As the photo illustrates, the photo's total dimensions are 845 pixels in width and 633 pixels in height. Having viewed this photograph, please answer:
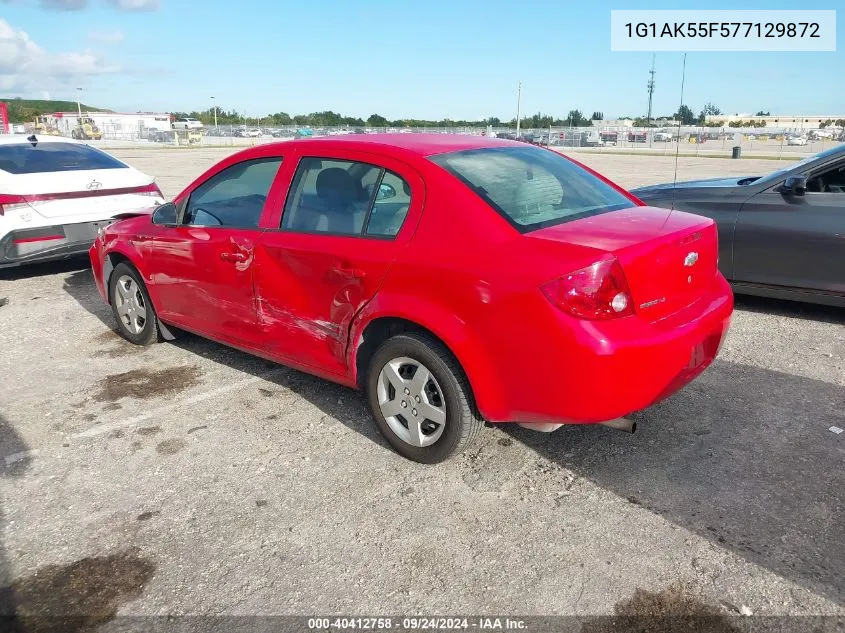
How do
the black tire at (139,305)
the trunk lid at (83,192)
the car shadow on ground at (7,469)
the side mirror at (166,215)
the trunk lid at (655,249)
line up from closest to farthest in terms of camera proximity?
the car shadow on ground at (7,469) < the trunk lid at (655,249) < the side mirror at (166,215) < the black tire at (139,305) < the trunk lid at (83,192)

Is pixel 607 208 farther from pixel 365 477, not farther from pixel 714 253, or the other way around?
pixel 365 477

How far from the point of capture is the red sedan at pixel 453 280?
9.20ft

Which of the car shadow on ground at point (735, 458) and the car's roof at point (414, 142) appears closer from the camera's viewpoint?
the car shadow on ground at point (735, 458)

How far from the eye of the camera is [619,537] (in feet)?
9.23

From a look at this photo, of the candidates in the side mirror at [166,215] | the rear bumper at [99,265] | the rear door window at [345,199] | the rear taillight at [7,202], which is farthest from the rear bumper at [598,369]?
the rear taillight at [7,202]

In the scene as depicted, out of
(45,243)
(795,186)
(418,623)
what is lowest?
(418,623)

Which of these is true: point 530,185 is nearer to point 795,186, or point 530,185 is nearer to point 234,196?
point 234,196

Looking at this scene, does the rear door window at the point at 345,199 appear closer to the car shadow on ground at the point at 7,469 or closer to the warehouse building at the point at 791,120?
the car shadow on ground at the point at 7,469

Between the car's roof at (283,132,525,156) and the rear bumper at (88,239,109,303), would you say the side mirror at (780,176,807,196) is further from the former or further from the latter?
the rear bumper at (88,239,109,303)

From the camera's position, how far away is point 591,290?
2752mm

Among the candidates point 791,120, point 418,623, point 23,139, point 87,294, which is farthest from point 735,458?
point 791,120

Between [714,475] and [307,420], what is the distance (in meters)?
2.21

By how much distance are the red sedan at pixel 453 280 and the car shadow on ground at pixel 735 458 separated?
0.49m

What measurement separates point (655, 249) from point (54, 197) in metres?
6.30
